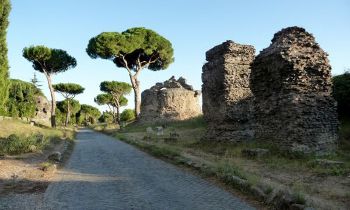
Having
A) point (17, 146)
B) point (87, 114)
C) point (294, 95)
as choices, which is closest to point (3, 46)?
point (17, 146)

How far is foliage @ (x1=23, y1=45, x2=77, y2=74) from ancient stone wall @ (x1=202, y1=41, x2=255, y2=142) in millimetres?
26772

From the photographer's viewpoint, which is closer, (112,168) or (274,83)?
(112,168)

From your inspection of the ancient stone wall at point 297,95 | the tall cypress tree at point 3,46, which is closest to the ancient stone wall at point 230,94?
the ancient stone wall at point 297,95

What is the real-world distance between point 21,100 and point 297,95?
52.6 meters

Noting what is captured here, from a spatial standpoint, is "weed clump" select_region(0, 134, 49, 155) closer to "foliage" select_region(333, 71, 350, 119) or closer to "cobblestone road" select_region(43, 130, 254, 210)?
"cobblestone road" select_region(43, 130, 254, 210)

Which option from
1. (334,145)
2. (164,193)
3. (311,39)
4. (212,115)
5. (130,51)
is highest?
(130,51)

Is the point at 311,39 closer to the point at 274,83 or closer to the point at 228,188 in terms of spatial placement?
the point at 274,83

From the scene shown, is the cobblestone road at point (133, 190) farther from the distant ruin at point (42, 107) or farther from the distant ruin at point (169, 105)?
the distant ruin at point (42, 107)

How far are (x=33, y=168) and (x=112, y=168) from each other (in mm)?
2292

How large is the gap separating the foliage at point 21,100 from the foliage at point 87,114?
2144cm

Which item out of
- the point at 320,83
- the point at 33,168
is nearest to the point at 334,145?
the point at 320,83

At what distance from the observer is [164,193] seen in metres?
8.67

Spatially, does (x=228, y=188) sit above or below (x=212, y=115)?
below

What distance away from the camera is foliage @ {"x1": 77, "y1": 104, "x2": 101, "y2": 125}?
9532cm
